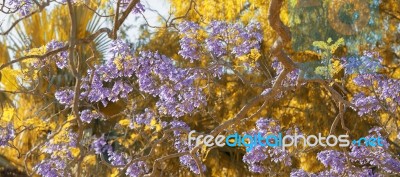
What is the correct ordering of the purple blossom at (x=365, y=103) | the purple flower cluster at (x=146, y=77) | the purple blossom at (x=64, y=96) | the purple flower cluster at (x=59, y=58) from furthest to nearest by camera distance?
1. the purple blossom at (x=365, y=103)
2. the purple blossom at (x=64, y=96)
3. the purple flower cluster at (x=59, y=58)
4. the purple flower cluster at (x=146, y=77)

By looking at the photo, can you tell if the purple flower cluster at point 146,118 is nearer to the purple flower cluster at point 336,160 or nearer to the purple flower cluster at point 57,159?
the purple flower cluster at point 57,159

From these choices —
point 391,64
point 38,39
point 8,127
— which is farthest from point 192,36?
point 38,39

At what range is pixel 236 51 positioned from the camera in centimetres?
652

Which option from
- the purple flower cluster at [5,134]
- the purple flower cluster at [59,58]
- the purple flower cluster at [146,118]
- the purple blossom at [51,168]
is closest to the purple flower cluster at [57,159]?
the purple blossom at [51,168]

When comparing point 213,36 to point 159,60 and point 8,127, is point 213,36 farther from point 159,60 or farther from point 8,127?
point 8,127

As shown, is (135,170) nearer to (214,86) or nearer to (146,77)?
(146,77)

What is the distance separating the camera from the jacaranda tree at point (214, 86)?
5.39 metres

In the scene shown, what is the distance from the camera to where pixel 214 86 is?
989 cm

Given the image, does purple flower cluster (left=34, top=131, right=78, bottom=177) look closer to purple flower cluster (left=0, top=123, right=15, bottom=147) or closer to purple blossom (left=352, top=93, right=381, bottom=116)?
purple flower cluster (left=0, top=123, right=15, bottom=147)

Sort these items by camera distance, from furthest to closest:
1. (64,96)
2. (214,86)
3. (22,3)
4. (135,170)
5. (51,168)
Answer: (214,86) → (51,168) → (135,170) → (64,96) → (22,3)

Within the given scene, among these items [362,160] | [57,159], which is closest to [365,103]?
[362,160]

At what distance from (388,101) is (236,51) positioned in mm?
1386

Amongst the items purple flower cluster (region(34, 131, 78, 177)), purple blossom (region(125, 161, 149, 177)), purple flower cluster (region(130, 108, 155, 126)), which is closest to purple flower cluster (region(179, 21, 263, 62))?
purple flower cluster (region(130, 108, 155, 126))

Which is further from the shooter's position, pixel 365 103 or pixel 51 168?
pixel 51 168
